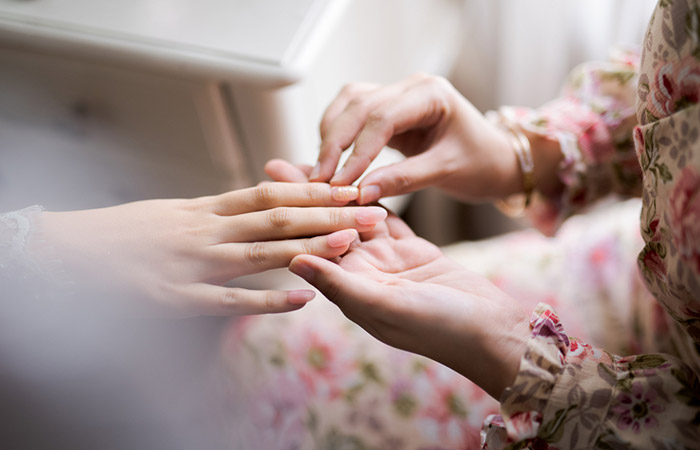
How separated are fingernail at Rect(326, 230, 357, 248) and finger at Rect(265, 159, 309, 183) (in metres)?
0.10

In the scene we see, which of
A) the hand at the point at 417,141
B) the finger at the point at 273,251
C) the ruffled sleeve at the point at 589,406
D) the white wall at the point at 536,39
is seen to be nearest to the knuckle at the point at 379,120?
the hand at the point at 417,141

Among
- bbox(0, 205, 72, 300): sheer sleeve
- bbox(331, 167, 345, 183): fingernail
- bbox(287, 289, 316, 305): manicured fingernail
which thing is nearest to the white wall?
bbox(331, 167, 345, 183): fingernail

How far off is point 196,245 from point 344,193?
133 millimetres

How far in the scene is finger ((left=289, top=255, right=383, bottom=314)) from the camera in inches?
15.1

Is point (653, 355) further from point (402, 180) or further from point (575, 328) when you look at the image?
point (402, 180)

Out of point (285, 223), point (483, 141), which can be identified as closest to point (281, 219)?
point (285, 223)

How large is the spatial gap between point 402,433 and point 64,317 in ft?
1.04

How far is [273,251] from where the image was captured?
43cm

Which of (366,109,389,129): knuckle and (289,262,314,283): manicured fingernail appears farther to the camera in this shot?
(366,109,389,129): knuckle

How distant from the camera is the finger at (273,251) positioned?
0.43m

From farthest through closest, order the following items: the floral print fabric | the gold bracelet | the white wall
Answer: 1. the white wall
2. the gold bracelet
3. the floral print fabric

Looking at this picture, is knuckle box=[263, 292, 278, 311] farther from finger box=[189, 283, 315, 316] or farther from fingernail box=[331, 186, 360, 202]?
fingernail box=[331, 186, 360, 202]

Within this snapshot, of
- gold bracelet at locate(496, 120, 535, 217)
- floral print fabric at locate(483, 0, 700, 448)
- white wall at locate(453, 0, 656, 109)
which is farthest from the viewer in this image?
white wall at locate(453, 0, 656, 109)

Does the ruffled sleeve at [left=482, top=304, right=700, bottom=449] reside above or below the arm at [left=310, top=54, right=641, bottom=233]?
below
